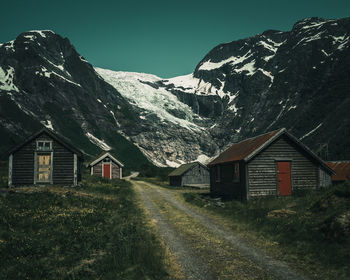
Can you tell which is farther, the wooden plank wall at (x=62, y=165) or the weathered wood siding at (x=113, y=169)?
the weathered wood siding at (x=113, y=169)

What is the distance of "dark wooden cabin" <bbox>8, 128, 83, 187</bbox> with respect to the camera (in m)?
26.8

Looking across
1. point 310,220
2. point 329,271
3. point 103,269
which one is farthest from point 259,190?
point 103,269

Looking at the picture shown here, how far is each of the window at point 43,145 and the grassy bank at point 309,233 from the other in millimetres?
18797

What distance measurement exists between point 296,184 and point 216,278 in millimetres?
18294

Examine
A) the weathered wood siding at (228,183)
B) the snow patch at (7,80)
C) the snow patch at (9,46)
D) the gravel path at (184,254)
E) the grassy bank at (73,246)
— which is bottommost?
the gravel path at (184,254)

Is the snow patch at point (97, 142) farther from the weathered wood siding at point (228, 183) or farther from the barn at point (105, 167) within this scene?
the weathered wood siding at point (228, 183)

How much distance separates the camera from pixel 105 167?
181ft

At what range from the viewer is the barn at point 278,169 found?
888 inches

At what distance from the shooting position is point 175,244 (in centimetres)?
1059

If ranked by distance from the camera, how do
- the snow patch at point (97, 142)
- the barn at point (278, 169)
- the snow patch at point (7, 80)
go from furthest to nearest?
the snow patch at point (97, 142) < the snow patch at point (7, 80) < the barn at point (278, 169)

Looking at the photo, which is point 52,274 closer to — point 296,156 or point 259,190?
point 259,190

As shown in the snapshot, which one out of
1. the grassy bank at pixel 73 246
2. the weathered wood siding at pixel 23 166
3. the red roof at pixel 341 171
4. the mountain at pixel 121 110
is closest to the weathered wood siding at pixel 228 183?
the grassy bank at pixel 73 246

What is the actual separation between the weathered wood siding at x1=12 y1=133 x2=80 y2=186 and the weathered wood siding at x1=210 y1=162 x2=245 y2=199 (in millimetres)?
14420

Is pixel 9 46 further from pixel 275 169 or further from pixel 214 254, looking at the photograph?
pixel 214 254
